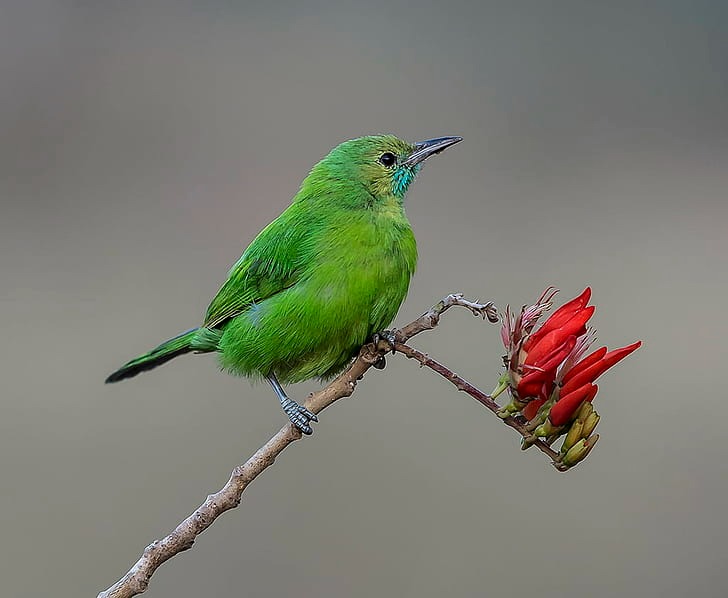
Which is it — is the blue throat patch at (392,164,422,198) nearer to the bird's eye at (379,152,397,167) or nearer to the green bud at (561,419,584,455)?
the bird's eye at (379,152,397,167)

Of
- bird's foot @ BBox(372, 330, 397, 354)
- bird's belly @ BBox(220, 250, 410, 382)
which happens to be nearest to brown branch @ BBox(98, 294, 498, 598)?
bird's foot @ BBox(372, 330, 397, 354)

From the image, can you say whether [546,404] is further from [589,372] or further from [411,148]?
[411,148]

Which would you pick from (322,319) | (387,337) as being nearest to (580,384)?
(387,337)

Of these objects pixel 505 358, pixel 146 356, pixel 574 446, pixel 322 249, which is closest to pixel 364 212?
pixel 322 249

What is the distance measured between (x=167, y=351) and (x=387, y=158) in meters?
0.75

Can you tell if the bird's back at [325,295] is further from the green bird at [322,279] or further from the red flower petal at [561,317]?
the red flower petal at [561,317]

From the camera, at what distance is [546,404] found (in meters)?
1.39

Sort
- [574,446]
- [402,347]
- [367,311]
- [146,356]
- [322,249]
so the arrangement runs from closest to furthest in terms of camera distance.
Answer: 1. [574,446]
2. [402,347]
3. [367,311]
4. [322,249]
5. [146,356]

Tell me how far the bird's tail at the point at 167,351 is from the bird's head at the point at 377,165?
494 mm

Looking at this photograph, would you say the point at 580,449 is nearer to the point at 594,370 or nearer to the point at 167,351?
the point at 594,370

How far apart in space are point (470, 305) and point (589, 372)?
0.66 feet

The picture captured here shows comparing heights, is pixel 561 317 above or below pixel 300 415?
below

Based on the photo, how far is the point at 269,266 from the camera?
2234mm

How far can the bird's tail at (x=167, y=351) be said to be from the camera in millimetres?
2350
